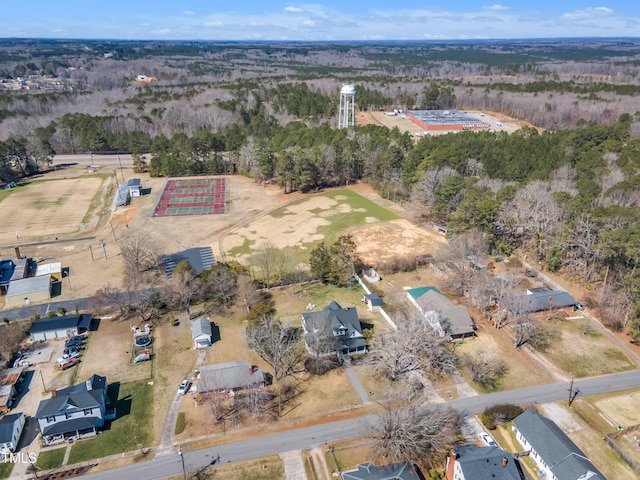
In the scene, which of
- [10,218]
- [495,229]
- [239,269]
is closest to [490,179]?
[495,229]

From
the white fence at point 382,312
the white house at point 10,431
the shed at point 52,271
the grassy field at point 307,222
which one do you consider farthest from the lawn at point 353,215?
the white house at point 10,431

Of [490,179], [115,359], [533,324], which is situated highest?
[490,179]

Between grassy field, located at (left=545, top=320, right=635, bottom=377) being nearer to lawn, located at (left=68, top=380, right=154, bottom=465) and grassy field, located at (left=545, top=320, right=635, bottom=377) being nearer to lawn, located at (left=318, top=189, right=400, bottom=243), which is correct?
lawn, located at (left=318, top=189, right=400, bottom=243)

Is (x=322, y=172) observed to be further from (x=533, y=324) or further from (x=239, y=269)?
(x=533, y=324)

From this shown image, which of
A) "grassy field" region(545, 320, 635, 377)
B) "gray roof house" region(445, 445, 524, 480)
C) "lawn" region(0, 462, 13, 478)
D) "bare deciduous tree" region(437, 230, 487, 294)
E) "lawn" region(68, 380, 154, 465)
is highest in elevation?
"bare deciduous tree" region(437, 230, 487, 294)

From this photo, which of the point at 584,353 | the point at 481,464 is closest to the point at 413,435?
the point at 481,464

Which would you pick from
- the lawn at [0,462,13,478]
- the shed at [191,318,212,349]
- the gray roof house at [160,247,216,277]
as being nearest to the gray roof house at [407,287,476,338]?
the shed at [191,318,212,349]

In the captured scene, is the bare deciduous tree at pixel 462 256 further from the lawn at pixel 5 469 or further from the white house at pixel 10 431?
the lawn at pixel 5 469
